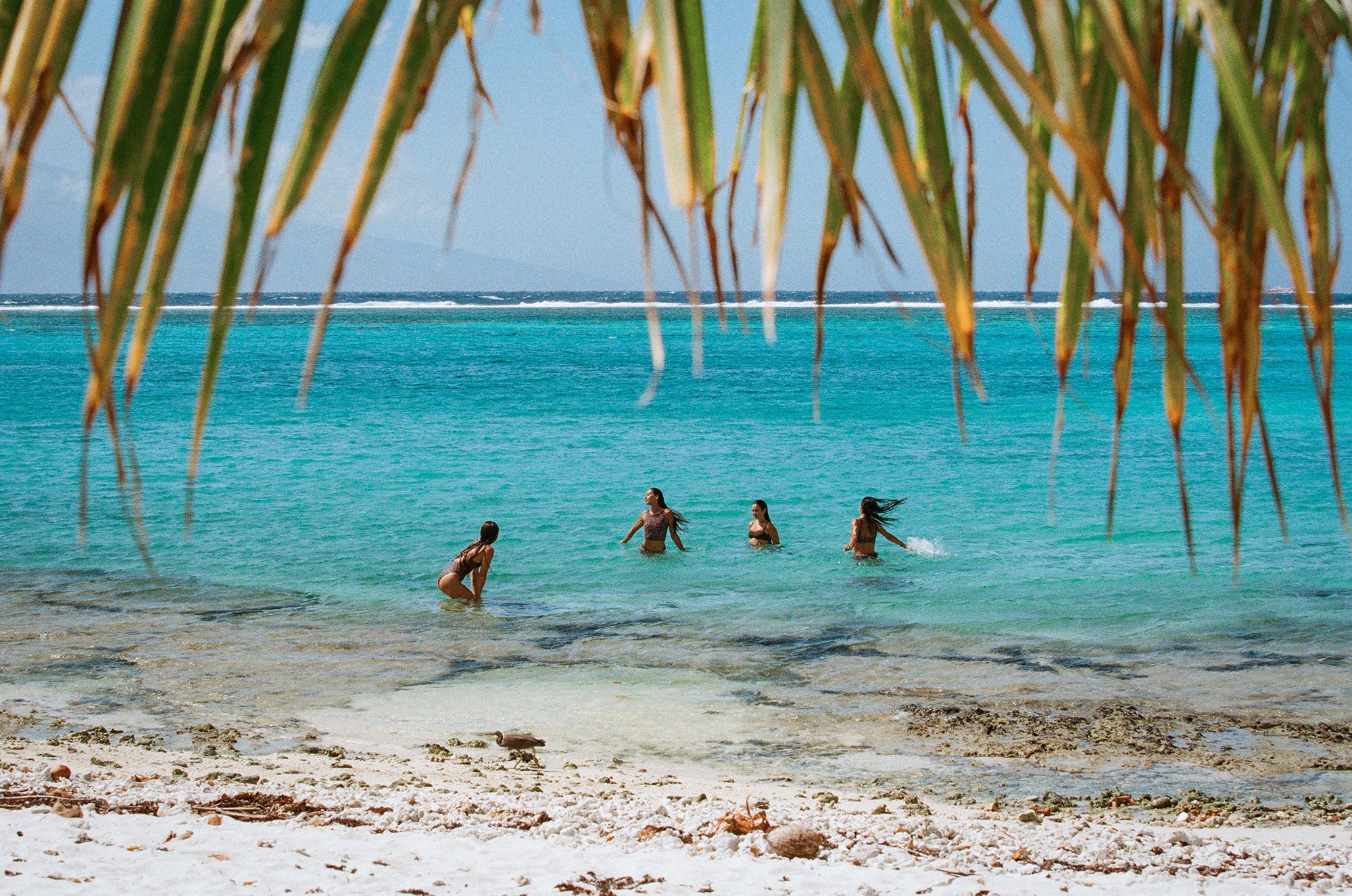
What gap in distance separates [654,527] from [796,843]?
8.11 meters

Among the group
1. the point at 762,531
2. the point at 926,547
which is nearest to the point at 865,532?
the point at 762,531

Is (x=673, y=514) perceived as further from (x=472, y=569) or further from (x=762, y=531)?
(x=472, y=569)

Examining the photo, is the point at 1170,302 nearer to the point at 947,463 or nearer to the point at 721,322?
the point at 721,322

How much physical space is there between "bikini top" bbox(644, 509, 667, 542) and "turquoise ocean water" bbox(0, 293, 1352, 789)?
0.29m

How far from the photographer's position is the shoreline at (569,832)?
14.7 feet

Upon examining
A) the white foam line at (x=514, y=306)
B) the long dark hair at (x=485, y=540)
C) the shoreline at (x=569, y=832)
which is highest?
the white foam line at (x=514, y=306)

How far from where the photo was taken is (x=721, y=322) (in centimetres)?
66

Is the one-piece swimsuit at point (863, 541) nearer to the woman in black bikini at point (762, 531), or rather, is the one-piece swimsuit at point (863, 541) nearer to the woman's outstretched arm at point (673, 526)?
the woman in black bikini at point (762, 531)

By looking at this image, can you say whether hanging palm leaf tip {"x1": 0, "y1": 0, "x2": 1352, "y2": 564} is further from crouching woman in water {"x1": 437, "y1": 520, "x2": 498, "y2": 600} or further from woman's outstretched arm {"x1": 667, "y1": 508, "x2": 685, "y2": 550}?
woman's outstretched arm {"x1": 667, "y1": 508, "x2": 685, "y2": 550}

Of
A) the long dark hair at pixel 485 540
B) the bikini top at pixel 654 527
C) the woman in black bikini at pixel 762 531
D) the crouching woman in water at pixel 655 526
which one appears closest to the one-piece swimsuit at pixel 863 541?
the woman in black bikini at pixel 762 531

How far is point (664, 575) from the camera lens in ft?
39.9

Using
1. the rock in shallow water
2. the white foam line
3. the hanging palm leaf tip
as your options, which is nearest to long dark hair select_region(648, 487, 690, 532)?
the rock in shallow water

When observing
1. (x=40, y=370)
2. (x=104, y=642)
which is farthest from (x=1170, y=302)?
(x=40, y=370)

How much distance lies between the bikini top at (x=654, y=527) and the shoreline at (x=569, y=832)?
256 inches
